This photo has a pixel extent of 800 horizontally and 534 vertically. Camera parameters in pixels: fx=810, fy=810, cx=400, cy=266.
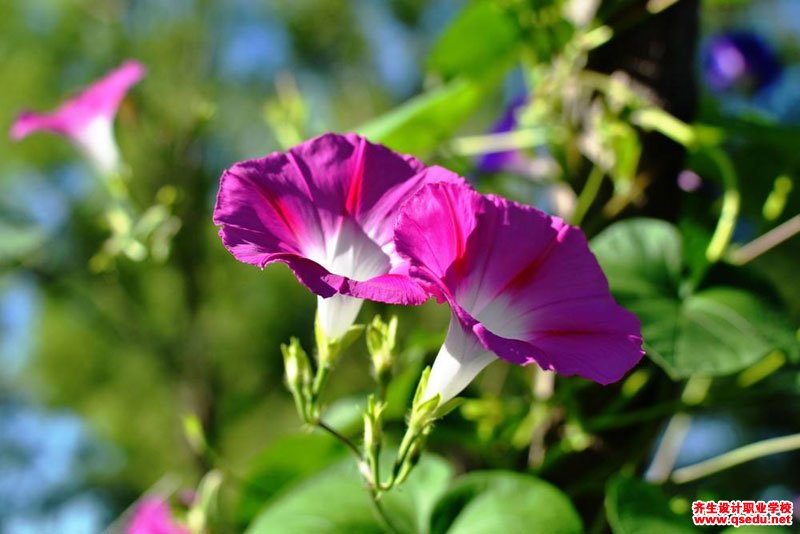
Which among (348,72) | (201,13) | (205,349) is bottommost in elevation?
(205,349)

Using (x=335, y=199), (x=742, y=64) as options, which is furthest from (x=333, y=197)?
(x=742, y=64)

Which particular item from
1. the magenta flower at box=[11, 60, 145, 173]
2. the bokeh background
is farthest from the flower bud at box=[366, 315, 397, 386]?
the bokeh background

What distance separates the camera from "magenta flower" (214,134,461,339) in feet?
1.23

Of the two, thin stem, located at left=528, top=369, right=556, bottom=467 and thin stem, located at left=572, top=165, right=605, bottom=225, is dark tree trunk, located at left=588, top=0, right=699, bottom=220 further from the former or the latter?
thin stem, located at left=528, top=369, right=556, bottom=467

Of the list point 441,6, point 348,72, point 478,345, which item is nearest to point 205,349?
point 348,72

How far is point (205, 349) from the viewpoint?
5.92 meters

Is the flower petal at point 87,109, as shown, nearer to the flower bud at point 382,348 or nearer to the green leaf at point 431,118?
the green leaf at point 431,118

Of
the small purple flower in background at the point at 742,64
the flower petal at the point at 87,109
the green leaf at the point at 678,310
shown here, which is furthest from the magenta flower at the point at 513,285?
the small purple flower in background at the point at 742,64

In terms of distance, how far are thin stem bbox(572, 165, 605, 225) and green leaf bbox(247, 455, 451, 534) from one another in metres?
0.23

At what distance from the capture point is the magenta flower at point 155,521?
0.72 m

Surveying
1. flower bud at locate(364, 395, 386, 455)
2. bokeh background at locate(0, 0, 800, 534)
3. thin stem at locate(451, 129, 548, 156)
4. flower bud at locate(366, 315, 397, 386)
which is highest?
flower bud at locate(366, 315, 397, 386)

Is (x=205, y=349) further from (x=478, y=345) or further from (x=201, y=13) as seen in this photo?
(x=478, y=345)

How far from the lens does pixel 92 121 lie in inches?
27.7

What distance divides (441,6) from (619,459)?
5863 mm
